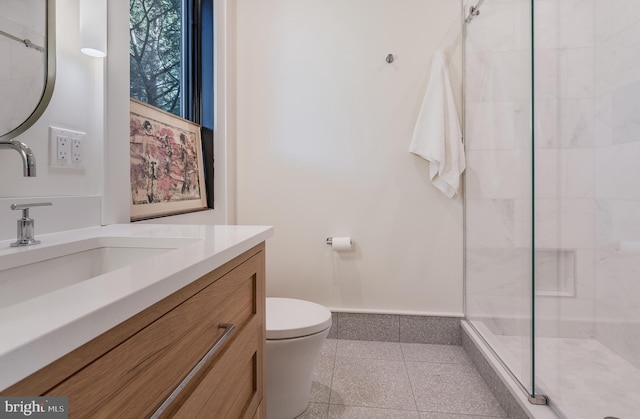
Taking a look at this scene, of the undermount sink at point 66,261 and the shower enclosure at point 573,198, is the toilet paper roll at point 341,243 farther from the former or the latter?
the undermount sink at point 66,261

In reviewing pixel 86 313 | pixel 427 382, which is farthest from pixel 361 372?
pixel 86 313

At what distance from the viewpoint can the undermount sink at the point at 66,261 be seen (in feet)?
2.22

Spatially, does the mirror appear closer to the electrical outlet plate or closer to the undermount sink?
the electrical outlet plate

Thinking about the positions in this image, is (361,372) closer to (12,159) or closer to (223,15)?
(12,159)

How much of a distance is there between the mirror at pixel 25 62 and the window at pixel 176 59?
475mm

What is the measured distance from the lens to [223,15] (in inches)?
79.0

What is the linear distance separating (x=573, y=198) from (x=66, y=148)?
6.18 ft

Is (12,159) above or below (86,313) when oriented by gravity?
above

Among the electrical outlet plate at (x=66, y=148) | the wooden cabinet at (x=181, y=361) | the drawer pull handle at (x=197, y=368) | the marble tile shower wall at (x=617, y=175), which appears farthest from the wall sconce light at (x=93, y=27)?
the marble tile shower wall at (x=617, y=175)

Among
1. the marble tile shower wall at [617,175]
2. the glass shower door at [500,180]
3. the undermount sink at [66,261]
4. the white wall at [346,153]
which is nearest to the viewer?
the undermount sink at [66,261]

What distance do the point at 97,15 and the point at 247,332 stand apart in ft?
3.61

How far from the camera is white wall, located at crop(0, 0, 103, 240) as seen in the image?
858mm

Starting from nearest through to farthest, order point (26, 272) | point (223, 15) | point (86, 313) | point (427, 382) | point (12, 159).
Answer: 1. point (86, 313)
2. point (26, 272)
3. point (12, 159)
4. point (427, 382)
5. point (223, 15)

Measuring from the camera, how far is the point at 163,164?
1534 millimetres
